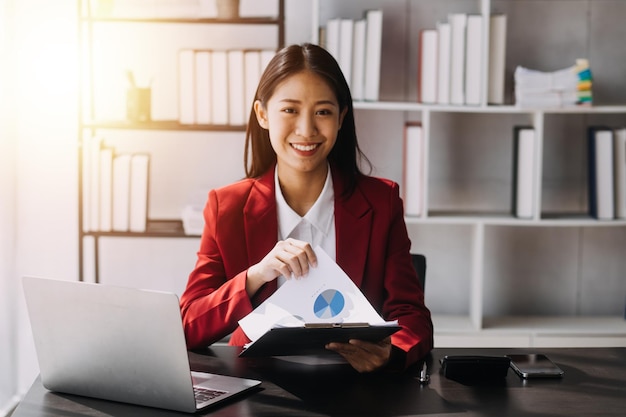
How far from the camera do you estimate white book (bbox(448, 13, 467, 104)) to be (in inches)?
123

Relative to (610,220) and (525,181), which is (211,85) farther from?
(610,220)

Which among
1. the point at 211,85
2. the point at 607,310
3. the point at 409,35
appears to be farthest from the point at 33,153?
the point at 607,310

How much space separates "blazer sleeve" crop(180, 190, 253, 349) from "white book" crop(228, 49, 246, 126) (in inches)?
48.5

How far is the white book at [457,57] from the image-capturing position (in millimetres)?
3119

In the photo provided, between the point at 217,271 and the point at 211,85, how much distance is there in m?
1.41

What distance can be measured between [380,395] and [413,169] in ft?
6.13

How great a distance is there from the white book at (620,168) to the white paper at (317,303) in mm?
2060

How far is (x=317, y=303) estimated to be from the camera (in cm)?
154

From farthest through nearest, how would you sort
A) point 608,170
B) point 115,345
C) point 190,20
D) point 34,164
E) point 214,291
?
point 34,164, point 608,170, point 190,20, point 214,291, point 115,345

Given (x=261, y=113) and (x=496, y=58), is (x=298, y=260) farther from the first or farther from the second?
(x=496, y=58)

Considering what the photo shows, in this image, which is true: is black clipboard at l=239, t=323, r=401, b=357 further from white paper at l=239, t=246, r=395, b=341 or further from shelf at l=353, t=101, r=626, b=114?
shelf at l=353, t=101, r=626, b=114

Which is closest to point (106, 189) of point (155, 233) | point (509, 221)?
point (155, 233)

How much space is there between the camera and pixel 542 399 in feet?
4.58

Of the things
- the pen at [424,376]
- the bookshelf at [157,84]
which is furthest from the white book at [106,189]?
the pen at [424,376]
